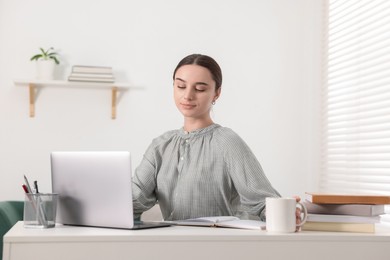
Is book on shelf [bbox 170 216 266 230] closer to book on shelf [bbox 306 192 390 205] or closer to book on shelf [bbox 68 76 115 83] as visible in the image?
book on shelf [bbox 306 192 390 205]

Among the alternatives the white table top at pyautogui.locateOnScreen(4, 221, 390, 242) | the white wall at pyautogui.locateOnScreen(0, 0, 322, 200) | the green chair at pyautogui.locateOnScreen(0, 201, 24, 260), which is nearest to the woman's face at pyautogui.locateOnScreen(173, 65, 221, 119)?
the white table top at pyautogui.locateOnScreen(4, 221, 390, 242)

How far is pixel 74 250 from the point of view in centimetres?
147

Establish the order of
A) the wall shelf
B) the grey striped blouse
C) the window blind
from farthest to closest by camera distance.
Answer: the wall shelf < the window blind < the grey striped blouse

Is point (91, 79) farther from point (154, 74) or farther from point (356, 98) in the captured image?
point (356, 98)

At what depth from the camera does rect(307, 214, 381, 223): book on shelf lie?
5.35 ft

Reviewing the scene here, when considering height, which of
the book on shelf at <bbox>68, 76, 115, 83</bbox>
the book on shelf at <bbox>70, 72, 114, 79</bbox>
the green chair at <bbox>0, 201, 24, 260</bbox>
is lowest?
the green chair at <bbox>0, 201, 24, 260</bbox>

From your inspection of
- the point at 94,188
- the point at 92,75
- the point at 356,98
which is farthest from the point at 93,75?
the point at 94,188

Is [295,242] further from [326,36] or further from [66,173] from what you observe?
[326,36]

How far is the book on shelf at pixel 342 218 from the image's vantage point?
1.63 m

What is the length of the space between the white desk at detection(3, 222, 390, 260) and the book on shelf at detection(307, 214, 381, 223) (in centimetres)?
5

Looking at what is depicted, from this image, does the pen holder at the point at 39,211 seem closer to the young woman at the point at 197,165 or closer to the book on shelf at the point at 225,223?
the book on shelf at the point at 225,223

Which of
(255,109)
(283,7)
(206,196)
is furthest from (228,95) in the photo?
(206,196)

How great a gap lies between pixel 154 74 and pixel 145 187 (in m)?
2.00

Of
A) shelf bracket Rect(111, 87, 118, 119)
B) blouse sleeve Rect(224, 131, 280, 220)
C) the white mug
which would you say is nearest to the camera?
the white mug
